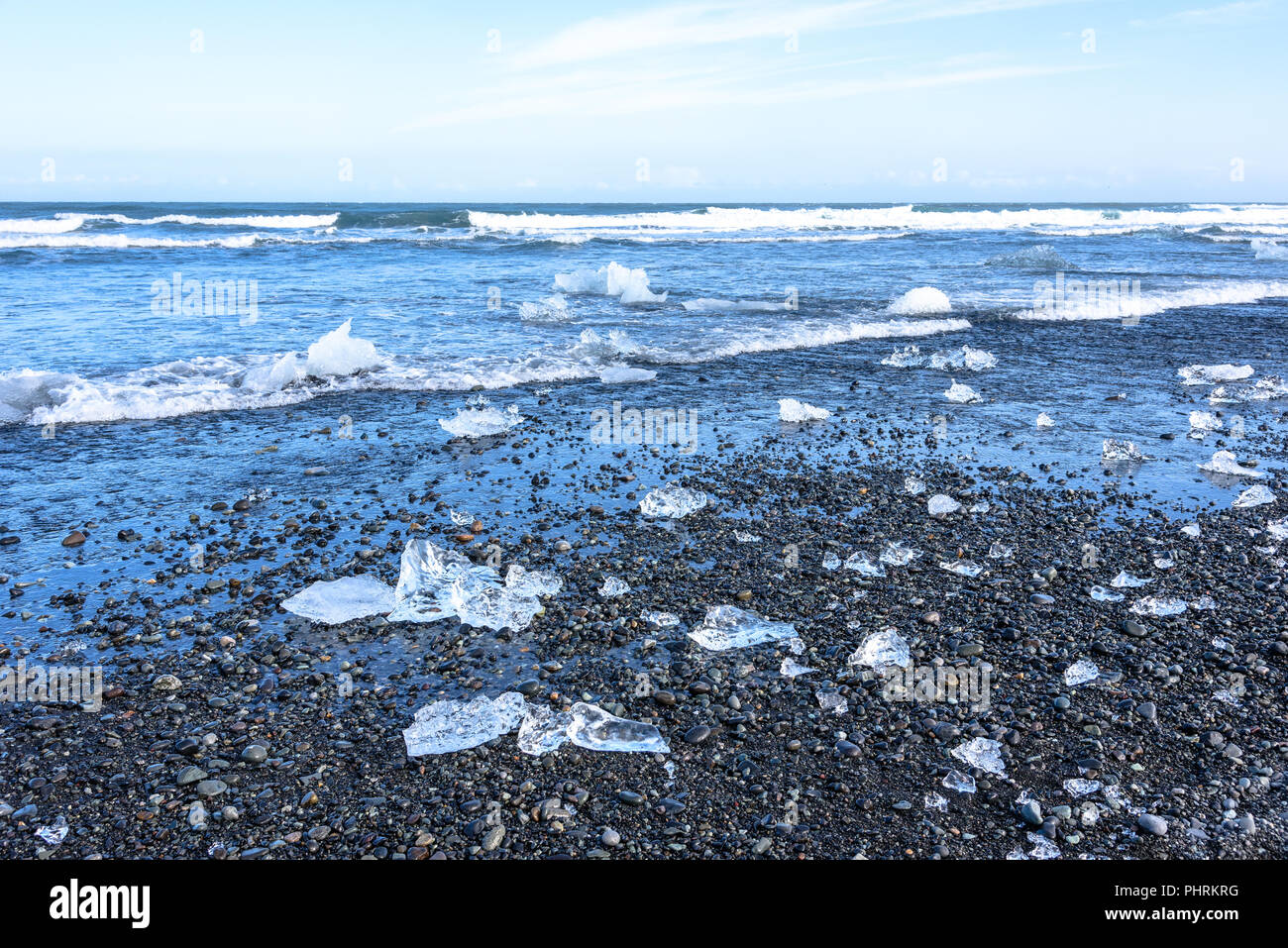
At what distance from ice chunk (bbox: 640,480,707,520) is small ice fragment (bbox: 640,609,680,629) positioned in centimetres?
180

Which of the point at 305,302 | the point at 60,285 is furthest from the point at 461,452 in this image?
the point at 60,285

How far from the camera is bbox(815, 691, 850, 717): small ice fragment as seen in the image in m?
4.60

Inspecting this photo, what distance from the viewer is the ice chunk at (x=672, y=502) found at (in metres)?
7.44

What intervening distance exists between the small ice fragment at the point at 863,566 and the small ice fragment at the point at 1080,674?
159 cm

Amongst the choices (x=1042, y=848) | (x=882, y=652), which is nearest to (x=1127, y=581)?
(x=882, y=652)

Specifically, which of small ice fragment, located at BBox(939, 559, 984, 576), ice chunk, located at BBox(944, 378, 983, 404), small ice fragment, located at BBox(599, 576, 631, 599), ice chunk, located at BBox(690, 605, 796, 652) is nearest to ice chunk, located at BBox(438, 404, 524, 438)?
small ice fragment, located at BBox(599, 576, 631, 599)

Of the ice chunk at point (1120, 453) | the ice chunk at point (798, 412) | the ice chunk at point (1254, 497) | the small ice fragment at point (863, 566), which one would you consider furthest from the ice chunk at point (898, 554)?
the ice chunk at point (798, 412)

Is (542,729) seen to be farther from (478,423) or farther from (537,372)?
(537,372)

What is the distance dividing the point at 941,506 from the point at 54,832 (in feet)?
22.3

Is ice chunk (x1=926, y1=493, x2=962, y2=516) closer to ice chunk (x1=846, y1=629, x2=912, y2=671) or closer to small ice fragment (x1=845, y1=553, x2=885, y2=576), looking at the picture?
small ice fragment (x1=845, y1=553, x2=885, y2=576)

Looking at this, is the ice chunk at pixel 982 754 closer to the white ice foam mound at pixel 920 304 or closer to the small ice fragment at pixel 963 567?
the small ice fragment at pixel 963 567

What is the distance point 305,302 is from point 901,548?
16759 millimetres

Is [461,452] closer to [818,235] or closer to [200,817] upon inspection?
[200,817]

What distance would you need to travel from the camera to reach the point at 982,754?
421cm
